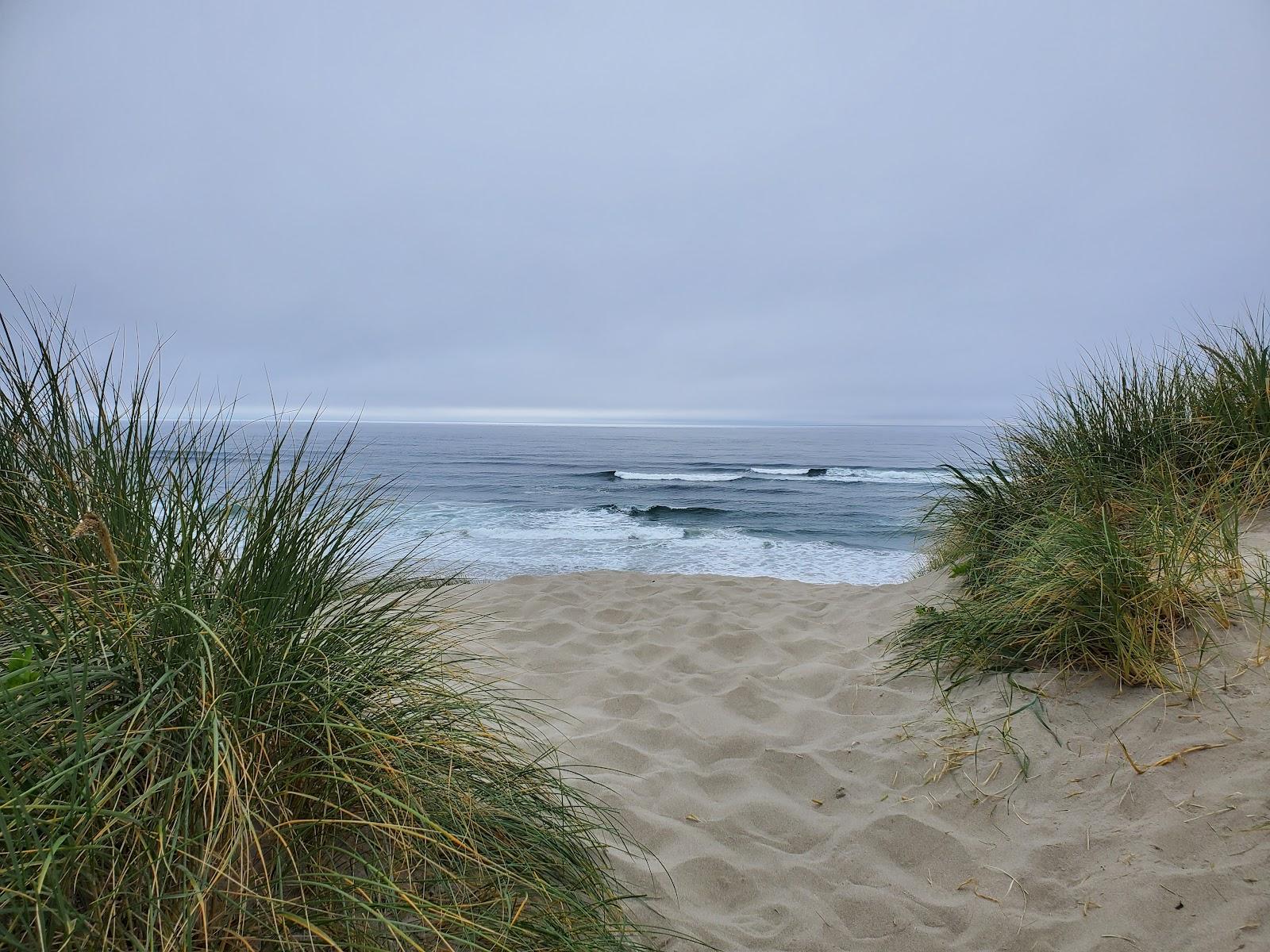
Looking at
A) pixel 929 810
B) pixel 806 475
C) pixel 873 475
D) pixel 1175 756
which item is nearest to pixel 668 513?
pixel 806 475

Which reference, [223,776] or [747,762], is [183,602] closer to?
[223,776]

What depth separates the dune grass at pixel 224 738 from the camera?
1.24 meters

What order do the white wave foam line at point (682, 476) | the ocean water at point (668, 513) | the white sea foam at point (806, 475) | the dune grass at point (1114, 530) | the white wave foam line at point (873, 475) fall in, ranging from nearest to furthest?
the dune grass at point (1114, 530) < the ocean water at point (668, 513) < the white wave foam line at point (873, 475) < the white sea foam at point (806, 475) < the white wave foam line at point (682, 476)

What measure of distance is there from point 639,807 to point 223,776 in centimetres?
176

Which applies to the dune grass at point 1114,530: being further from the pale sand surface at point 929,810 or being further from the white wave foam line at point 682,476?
the white wave foam line at point 682,476

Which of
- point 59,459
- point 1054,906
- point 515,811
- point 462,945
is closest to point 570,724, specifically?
point 515,811

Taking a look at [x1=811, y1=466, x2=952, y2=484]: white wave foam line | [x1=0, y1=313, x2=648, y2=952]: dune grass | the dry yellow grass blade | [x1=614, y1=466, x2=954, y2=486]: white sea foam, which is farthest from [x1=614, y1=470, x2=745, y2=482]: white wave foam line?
[x1=0, y1=313, x2=648, y2=952]: dune grass

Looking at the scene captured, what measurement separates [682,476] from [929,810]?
2598 centimetres

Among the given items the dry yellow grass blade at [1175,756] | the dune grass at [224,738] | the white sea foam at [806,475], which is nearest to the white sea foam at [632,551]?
the dune grass at [224,738]

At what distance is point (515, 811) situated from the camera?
1.90 meters

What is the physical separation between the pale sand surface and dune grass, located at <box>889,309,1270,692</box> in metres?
0.19

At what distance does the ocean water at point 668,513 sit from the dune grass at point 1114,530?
1.74m

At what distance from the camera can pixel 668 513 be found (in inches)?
672

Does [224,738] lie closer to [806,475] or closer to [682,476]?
[682,476]
